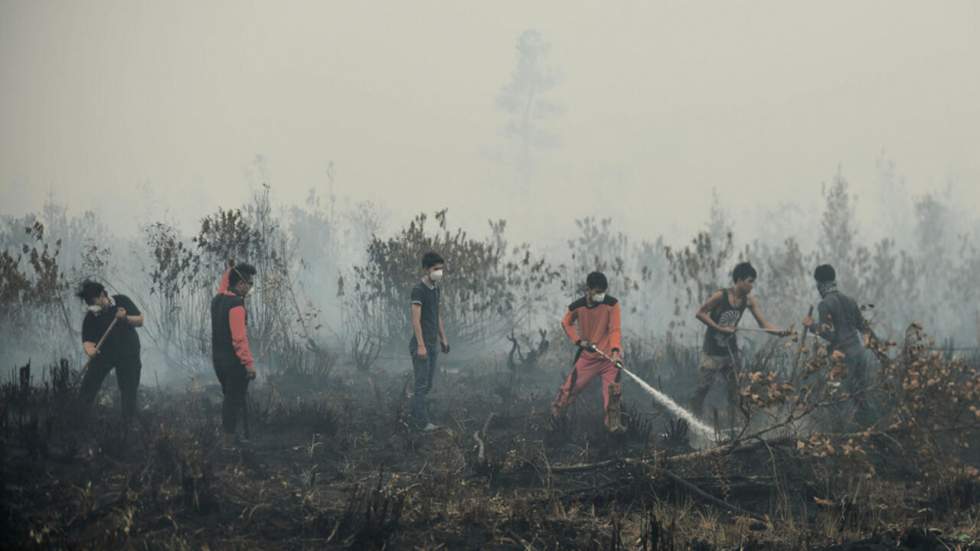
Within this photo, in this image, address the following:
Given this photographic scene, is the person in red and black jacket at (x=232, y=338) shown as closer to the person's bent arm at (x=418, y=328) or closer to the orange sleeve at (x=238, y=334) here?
the orange sleeve at (x=238, y=334)

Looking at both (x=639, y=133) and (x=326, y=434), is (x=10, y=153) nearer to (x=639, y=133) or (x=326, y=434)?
(x=326, y=434)

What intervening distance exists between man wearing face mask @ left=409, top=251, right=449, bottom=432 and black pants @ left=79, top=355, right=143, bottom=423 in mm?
2698

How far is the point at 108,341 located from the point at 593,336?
467 centimetres

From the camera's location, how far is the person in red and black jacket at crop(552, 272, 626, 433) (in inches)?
281

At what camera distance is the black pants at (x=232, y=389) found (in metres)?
7.04

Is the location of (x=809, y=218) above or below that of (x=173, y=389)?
above

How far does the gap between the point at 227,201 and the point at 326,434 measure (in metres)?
87.0

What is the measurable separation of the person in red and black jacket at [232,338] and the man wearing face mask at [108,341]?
3.32 ft

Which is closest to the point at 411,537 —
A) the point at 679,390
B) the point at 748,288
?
the point at 748,288

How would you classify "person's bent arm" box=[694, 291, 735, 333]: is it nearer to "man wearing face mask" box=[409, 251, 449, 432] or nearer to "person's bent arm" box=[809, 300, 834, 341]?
"person's bent arm" box=[809, 300, 834, 341]

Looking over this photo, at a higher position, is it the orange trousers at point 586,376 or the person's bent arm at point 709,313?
the person's bent arm at point 709,313

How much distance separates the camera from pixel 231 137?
3068 inches

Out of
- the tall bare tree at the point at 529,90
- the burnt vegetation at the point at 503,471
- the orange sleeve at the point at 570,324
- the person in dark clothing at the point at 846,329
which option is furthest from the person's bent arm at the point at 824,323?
the tall bare tree at the point at 529,90

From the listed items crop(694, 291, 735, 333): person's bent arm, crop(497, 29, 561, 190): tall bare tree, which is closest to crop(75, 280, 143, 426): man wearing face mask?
crop(694, 291, 735, 333): person's bent arm
